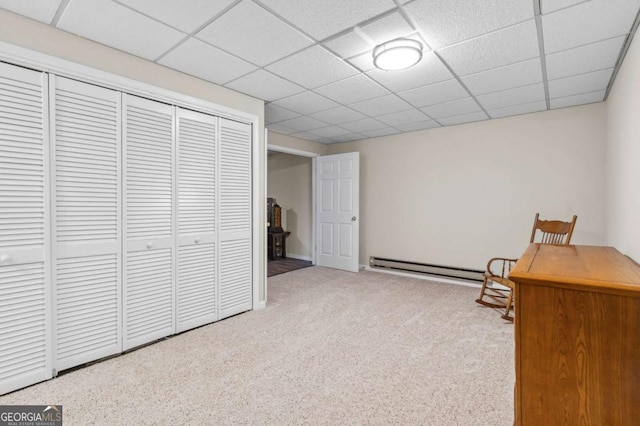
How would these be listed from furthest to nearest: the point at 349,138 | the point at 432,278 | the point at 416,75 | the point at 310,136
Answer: the point at 349,138 < the point at 310,136 < the point at 432,278 < the point at 416,75

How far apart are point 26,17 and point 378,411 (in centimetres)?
334

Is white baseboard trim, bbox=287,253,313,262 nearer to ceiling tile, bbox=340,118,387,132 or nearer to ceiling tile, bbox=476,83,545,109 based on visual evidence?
ceiling tile, bbox=340,118,387,132

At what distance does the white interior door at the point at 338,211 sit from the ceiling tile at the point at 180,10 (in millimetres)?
3750

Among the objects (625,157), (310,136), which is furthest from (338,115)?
(625,157)

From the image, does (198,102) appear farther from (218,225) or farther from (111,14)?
(218,225)

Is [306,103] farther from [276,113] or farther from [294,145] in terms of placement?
[294,145]

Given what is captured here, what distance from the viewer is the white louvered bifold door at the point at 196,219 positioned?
9.39ft

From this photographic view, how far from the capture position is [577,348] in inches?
46.5

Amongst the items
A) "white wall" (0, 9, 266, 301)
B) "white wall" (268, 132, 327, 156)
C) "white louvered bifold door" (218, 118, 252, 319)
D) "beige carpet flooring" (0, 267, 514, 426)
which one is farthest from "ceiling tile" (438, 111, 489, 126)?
"white louvered bifold door" (218, 118, 252, 319)

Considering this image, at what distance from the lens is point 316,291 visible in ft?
13.9

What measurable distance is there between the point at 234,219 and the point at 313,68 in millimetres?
1721

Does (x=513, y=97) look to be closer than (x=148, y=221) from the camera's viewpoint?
No

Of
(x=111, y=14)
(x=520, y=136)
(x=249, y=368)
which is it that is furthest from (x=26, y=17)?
(x=520, y=136)

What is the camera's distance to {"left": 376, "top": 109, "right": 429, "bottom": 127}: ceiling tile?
13.1 ft
